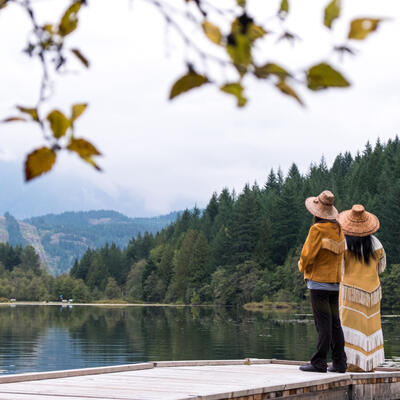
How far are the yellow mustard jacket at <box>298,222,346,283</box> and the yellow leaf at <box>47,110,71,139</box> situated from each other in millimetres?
6769

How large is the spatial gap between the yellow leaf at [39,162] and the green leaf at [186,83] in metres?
0.24

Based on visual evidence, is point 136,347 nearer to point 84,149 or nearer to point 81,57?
point 81,57

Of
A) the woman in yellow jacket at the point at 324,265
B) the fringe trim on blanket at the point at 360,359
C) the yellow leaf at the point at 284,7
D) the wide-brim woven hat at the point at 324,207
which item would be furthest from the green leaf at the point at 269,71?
the fringe trim on blanket at the point at 360,359

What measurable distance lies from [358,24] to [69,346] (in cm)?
2596

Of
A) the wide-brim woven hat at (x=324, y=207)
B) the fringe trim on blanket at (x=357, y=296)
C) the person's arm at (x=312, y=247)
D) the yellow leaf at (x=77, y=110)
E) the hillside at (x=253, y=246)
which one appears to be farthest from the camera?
the hillside at (x=253, y=246)

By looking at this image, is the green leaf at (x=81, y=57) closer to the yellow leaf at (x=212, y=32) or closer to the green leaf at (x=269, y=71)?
the yellow leaf at (x=212, y=32)

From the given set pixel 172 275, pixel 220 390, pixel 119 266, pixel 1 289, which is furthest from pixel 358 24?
pixel 119 266

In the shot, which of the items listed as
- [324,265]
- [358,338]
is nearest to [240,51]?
[324,265]

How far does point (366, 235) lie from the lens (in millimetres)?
8586

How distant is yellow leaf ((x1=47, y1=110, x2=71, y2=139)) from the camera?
136cm

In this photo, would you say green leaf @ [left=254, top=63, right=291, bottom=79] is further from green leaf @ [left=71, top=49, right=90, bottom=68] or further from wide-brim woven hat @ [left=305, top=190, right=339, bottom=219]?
wide-brim woven hat @ [left=305, top=190, right=339, bottom=219]

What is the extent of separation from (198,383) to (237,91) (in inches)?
242

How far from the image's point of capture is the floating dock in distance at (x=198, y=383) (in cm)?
618

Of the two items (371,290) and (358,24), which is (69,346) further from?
(358,24)
